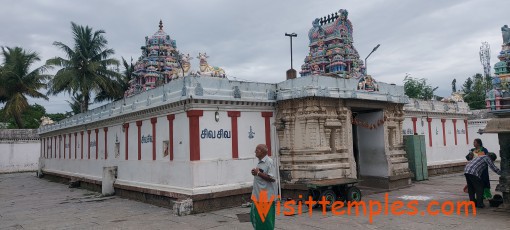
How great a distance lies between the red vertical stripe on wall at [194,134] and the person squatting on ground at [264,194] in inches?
209

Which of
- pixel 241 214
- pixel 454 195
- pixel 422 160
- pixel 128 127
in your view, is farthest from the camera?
pixel 422 160

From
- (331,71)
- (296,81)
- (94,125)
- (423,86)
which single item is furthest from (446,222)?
(423,86)

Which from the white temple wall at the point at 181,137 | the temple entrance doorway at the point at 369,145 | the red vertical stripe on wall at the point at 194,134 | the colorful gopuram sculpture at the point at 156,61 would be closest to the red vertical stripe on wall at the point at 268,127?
the red vertical stripe on wall at the point at 194,134

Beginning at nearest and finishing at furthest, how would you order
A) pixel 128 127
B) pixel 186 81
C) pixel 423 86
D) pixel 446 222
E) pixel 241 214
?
pixel 446 222, pixel 241 214, pixel 186 81, pixel 128 127, pixel 423 86

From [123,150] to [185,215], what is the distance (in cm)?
665

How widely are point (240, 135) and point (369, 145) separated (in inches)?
231

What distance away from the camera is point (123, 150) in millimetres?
16578

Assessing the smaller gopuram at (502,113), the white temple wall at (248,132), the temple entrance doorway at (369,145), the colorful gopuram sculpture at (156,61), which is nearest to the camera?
the smaller gopuram at (502,113)

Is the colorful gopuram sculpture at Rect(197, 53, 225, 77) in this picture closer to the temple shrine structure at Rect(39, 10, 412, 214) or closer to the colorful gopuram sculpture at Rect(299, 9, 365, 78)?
the temple shrine structure at Rect(39, 10, 412, 214)

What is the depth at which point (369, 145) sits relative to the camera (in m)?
15.7

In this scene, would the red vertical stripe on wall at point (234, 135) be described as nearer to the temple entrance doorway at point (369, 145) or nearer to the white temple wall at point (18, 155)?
the temple entrance doorway at point (369, 145)

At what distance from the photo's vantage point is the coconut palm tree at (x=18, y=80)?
117 feet

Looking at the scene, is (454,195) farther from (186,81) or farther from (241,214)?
(186,81)

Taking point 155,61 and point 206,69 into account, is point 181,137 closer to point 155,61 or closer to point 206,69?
point 206,69
